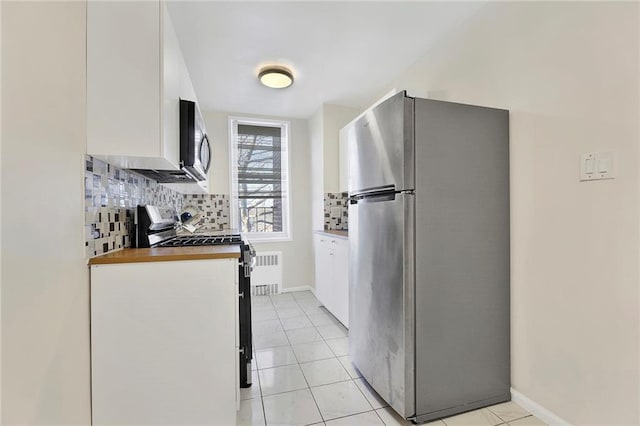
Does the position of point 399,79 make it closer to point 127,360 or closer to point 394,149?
point 394,149

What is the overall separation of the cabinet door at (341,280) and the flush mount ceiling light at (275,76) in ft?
Answer: 5.25

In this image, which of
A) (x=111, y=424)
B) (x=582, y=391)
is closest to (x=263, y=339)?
(x=111, y=424)

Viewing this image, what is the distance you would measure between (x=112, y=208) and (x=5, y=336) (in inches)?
34.5

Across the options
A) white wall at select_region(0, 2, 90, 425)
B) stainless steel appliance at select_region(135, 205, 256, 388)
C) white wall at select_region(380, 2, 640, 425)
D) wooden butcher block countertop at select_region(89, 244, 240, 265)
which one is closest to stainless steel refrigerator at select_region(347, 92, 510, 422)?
white wall at select_region(380, 2, 640, 425)

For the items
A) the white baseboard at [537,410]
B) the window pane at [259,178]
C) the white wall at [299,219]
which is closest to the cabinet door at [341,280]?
the white wall at [299,219]

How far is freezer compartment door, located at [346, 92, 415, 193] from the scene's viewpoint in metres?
1.49

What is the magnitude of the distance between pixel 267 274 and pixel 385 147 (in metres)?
2.74

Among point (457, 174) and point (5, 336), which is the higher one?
point (457, 174)

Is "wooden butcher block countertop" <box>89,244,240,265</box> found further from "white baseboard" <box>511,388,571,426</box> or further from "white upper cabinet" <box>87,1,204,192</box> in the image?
"white baseboard" <box>511,388,571,426</box>

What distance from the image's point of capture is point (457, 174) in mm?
1575

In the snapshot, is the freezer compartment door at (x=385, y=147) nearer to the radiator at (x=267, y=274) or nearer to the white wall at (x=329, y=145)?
the white wall at (x=329, y=145)

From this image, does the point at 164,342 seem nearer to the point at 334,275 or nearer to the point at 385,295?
the point at 385,295

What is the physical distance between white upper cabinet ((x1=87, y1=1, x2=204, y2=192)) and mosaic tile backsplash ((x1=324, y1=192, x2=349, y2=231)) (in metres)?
2.42

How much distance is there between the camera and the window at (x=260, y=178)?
3906 millimetres
